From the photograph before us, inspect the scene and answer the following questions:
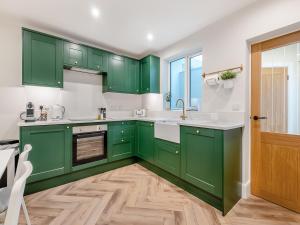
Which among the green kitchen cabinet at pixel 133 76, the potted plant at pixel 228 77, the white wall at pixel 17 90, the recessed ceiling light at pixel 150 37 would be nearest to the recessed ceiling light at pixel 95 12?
the recessed ceiling light at pixel 150 37

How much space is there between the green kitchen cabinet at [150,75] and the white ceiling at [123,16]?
544mm

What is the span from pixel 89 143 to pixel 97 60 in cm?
158

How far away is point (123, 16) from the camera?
2301 millimetres

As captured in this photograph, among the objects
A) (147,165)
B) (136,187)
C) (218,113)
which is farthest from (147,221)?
(218,113)

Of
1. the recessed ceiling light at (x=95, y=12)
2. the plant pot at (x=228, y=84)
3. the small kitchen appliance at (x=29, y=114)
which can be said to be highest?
the recessed ceiling light at (x=95, y=12)

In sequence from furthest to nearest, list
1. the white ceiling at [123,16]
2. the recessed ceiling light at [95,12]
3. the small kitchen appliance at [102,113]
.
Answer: the small kitchen appliance at [102,113] → the recessed ceiling light at [95,12] → the white ceiling at [123,16]

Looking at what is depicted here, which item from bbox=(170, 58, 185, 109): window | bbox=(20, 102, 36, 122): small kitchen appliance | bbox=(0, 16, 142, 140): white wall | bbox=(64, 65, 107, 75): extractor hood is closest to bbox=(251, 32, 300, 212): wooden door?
bbox=(170, 58, 185, 109): window

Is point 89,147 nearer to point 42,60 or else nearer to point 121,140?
point 121,140

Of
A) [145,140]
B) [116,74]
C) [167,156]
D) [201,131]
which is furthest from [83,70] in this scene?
[201,131]

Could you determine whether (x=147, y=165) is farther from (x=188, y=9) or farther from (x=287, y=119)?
(x=188, y=9)

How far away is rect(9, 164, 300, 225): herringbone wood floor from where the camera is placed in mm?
1639

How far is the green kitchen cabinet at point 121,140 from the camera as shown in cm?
295

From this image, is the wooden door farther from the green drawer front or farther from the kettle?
the kettle

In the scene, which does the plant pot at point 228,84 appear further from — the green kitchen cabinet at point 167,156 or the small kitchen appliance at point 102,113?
the small kitchen appliance at point 102,113
